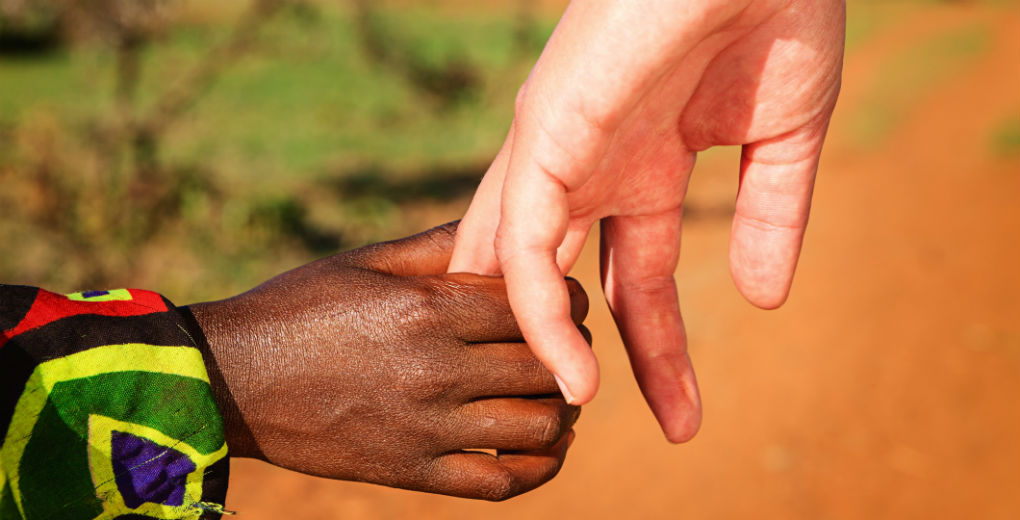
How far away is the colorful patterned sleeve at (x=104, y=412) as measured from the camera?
1.47 metres

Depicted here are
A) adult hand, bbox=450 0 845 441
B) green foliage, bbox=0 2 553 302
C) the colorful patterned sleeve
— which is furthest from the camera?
green foliage, bbox=0 2 553 302

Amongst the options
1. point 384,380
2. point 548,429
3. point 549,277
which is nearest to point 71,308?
point 384,380

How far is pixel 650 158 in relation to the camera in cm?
201

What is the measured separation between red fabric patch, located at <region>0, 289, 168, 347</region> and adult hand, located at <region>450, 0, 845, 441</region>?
0.72 m

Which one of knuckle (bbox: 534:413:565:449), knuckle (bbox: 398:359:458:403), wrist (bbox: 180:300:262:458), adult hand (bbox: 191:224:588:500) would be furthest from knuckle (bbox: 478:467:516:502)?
wrist (bbox: 180:300:262:458)

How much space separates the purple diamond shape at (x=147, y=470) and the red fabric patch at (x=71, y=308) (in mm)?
244

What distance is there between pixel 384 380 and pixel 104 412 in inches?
22.6

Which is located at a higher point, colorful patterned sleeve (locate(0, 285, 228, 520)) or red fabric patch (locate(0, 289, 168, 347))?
red fabric patch (locate(0, 289, 168, 347))

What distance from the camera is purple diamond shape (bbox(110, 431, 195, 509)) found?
1.57m

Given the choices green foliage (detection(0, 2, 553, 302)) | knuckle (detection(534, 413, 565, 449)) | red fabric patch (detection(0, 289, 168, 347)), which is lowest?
knuckle (detection(534, 413, 565, 449))

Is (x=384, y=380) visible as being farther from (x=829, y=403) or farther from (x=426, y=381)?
(x=829, y=403)

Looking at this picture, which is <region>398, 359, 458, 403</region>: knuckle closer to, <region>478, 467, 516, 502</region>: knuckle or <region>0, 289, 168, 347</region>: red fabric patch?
<region>478, 467, 516, 502</region>: knuckle

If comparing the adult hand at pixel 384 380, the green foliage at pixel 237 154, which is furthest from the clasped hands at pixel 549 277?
the green foliage at pixel 237 154

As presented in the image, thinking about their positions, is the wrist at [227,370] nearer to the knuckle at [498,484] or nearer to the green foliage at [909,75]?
the knuckle at [498,484]
